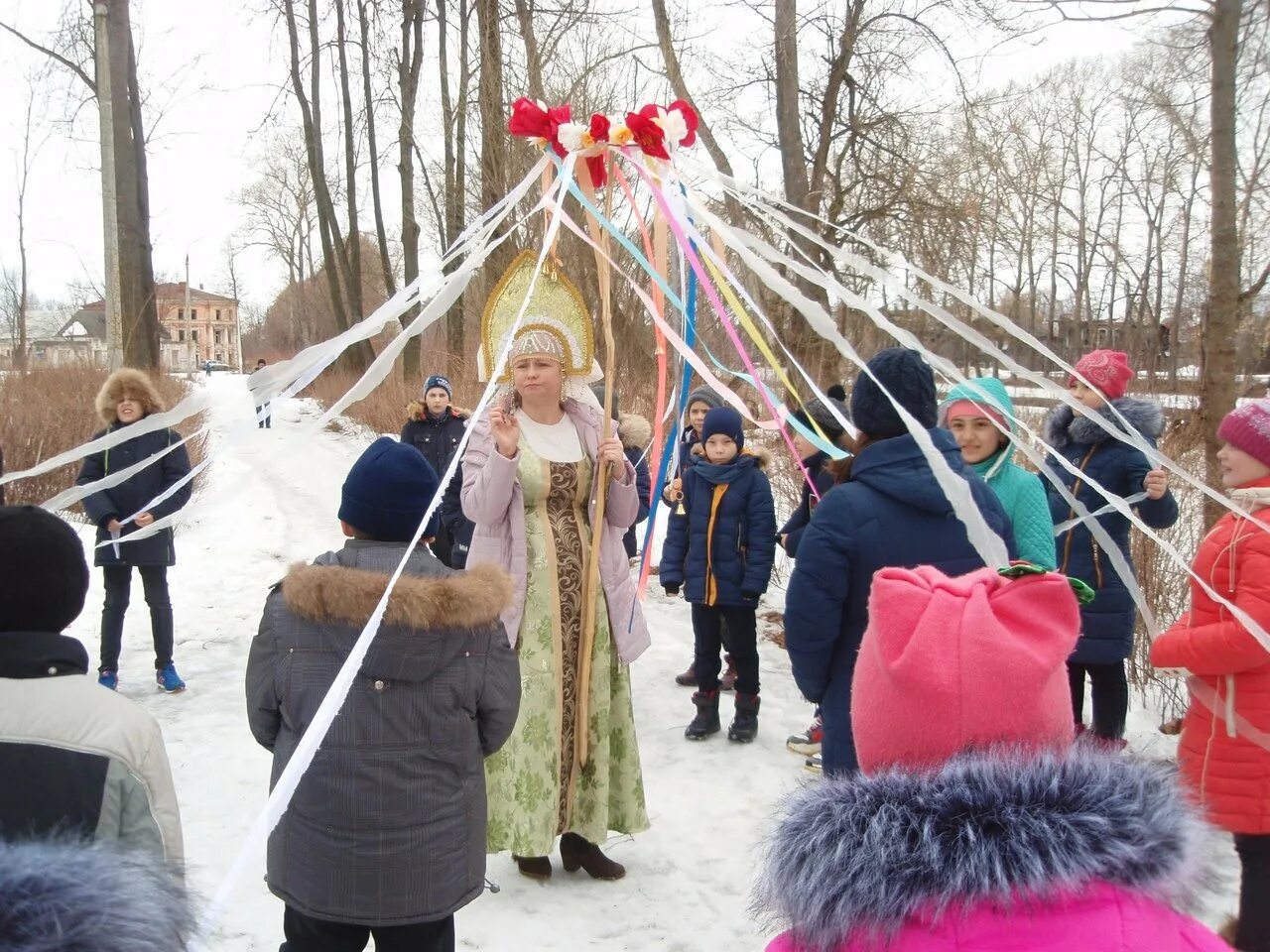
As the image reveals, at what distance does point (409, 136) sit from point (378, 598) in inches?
695

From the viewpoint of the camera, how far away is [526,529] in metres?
3.31

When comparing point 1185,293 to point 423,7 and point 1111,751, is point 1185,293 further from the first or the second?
point 1111,751

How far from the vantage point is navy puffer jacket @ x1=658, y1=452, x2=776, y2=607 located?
4.68 m

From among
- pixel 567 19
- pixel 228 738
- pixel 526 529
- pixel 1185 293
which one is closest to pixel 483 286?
pixel 567 19

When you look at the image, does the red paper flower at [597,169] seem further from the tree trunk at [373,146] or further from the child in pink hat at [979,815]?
the tree trunk at [373,146]

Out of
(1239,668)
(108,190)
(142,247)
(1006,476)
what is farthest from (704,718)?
(142,247)

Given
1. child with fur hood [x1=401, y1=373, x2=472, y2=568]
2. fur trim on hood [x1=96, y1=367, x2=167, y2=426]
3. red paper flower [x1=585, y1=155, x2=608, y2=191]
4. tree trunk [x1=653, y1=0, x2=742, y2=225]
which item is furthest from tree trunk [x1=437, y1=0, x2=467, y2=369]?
red paper flower [x1=585, y1=155, x2=608, y2=191]

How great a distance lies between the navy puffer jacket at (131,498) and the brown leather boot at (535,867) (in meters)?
2.79

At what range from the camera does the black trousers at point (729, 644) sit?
4.72 m

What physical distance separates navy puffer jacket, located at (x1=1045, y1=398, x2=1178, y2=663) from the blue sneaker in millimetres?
4400

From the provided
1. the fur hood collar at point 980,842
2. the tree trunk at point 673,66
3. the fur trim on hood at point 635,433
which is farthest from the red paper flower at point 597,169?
the tree trunk at point 673,66

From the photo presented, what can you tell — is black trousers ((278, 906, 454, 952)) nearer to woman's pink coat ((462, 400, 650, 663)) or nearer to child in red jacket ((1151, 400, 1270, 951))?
woman's pink coat ((462, 400, 650, 663))

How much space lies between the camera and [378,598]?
6.78ft

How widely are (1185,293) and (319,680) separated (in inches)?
1351
